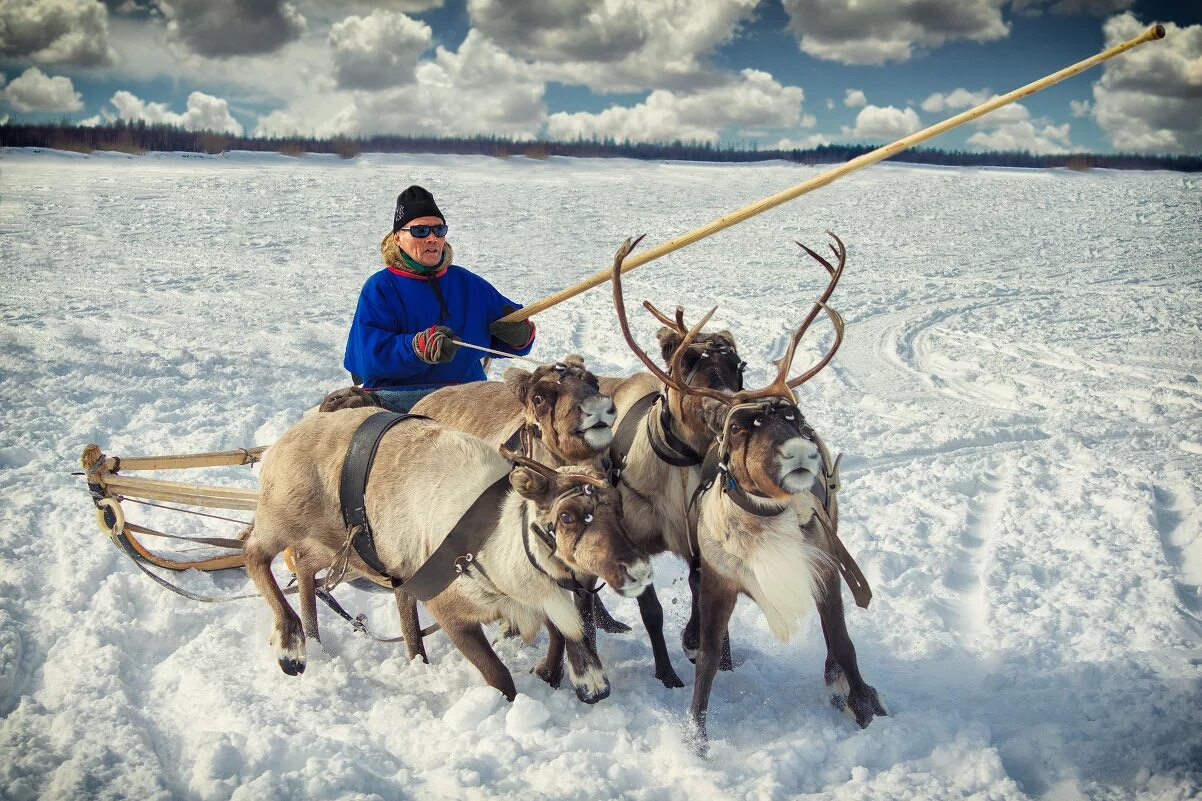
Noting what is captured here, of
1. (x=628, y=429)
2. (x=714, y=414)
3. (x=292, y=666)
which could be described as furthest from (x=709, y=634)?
(x=292, y=666)

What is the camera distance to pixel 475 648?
3.93 metres

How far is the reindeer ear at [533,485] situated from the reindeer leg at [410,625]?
132cm

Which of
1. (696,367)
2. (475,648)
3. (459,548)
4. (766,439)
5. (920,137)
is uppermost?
(920,137)

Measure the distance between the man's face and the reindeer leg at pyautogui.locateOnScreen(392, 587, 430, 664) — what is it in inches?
78.6

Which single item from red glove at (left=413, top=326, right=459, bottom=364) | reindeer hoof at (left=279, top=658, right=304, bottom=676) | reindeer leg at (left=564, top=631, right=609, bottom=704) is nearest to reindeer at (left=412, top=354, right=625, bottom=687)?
reindeer leg at (left=564, top=631, right=609, bottom=704)

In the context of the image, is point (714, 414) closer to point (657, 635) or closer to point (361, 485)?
point (657, 635)

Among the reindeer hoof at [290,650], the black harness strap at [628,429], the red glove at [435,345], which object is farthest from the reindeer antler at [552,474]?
the reindeer hoof at [290,650]

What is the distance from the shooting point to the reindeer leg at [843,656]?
384 cm

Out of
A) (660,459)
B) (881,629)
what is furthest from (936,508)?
(660,459)

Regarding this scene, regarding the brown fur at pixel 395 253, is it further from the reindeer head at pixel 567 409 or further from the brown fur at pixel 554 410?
the reindeer head at pixel 567 409

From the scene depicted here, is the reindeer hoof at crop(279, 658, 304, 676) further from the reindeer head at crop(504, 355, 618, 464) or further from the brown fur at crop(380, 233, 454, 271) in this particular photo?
the brown fur at crop(380, 233, 454, 271)

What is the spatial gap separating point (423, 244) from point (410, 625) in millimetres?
2207

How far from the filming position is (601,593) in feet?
18.3

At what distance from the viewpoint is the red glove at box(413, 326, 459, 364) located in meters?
4.78
